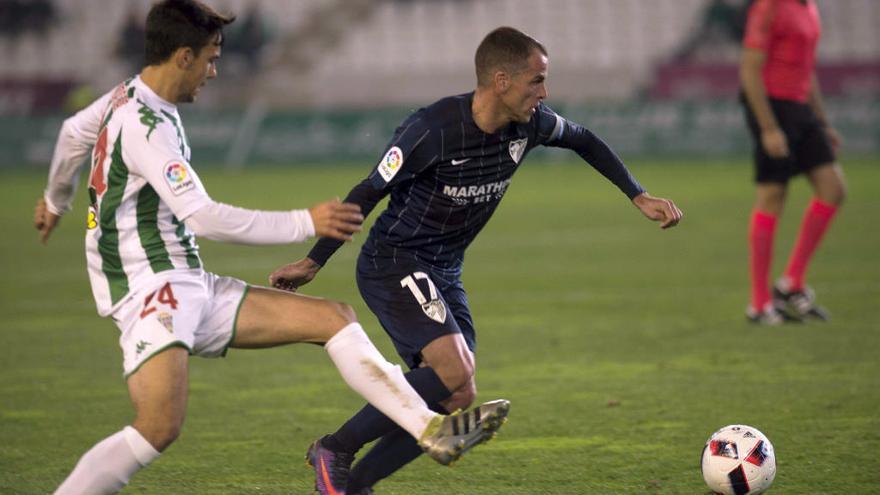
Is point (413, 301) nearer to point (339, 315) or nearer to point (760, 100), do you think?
point (339, 315)

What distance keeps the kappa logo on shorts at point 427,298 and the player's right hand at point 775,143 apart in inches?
169

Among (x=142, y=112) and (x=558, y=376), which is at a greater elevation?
(x=142, y=112)

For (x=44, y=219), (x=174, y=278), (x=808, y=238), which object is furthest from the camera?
(x=808, y=238)

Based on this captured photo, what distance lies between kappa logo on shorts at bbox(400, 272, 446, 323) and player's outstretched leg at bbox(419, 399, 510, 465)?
61 centimetres

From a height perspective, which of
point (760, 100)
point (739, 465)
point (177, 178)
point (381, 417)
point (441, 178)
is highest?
point (177, 178)

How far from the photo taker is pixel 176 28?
4273 mm

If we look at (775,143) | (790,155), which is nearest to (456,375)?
(775,143)

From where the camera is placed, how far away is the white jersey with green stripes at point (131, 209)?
4199 mm

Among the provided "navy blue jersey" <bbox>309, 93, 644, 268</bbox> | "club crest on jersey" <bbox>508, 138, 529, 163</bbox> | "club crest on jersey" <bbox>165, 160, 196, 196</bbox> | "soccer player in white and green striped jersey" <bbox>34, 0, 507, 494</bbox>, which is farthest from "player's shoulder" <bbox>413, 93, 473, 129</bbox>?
"club crest on jersey" <bbox>165, 160, 196, 196</bbox>

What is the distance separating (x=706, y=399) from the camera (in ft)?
21.7

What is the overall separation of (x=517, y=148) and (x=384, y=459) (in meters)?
1.27

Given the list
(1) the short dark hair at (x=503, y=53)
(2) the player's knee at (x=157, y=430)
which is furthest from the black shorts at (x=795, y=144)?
(2) the player's knee at (x=157, y=430)

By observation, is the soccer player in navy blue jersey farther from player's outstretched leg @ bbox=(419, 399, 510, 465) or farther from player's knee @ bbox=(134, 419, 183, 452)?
player's knee @ bbox=(134, 419, 183, 452)

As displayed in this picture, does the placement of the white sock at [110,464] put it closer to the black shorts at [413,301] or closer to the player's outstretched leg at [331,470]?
the player's outstretched leg at [331,470]
